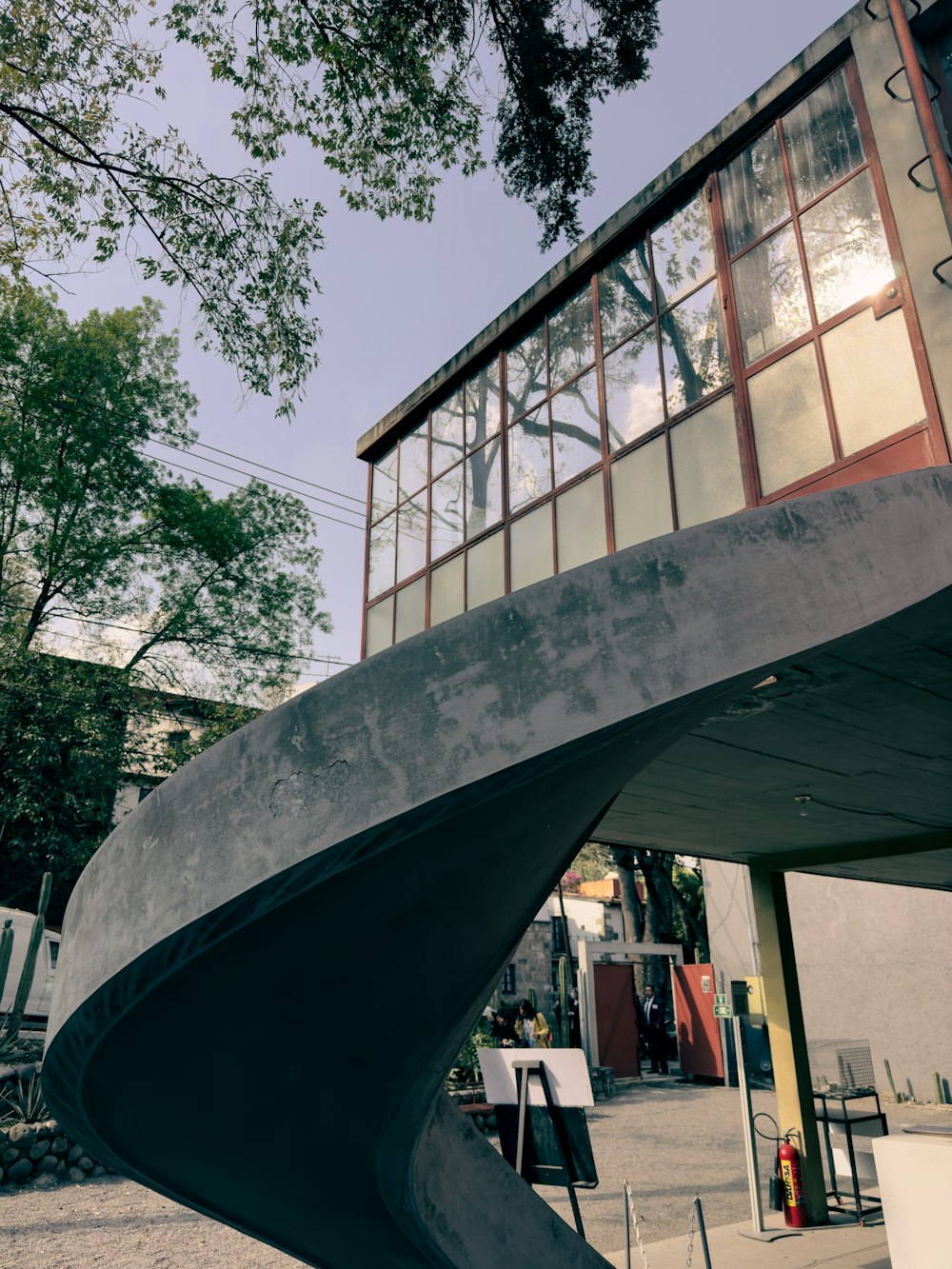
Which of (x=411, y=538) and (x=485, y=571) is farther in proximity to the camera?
(x=411, y=538)

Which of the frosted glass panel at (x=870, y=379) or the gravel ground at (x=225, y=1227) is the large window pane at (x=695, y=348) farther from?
the gravel ground at (x=225, y=1227)

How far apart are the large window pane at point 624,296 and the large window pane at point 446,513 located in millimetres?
2496

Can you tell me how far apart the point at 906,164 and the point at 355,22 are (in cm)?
564

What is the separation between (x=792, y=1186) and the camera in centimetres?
795

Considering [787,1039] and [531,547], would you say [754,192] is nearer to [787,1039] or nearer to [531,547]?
[531,547]

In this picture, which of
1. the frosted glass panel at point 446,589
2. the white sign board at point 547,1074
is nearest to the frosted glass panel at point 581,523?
the frosted glass panel at point 446,589

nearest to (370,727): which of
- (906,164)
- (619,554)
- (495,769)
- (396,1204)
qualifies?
(495,769)

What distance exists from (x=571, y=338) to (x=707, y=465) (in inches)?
103

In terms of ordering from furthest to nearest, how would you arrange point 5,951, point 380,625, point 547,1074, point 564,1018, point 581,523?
1. point 564,1018
2. point 5,951
3. point 380,625
4. point 581,523
5. point 547,1074

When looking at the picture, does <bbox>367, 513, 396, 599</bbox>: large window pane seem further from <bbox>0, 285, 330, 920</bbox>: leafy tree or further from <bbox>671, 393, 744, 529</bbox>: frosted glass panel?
<bbox>0, 285, 330, 920</bbox>: leafy tree

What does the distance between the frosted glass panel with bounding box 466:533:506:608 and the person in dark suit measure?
618 inches

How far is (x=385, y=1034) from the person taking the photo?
8.86 feet

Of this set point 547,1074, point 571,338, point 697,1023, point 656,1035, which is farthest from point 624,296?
point 656,1035

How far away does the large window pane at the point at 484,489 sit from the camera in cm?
925
